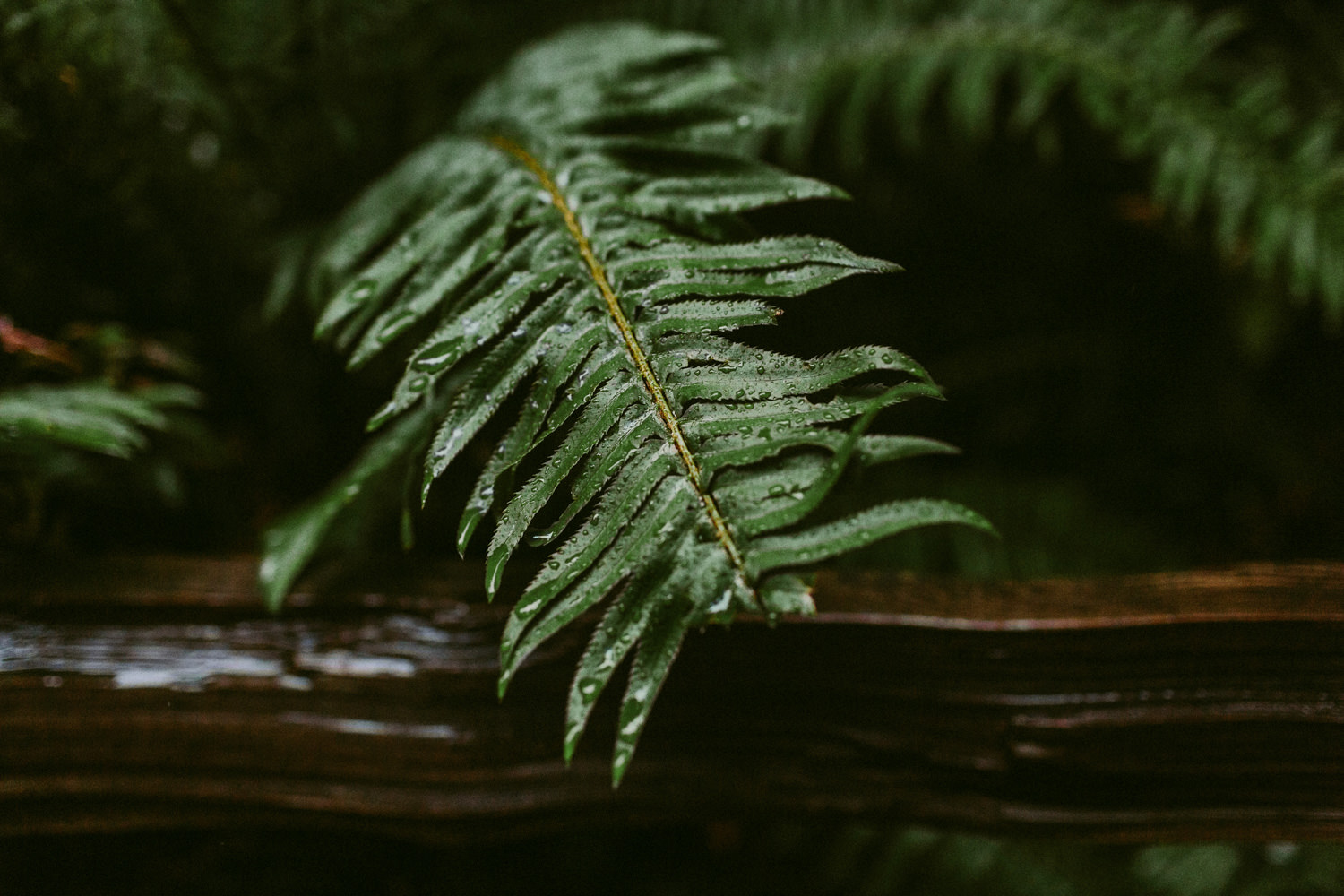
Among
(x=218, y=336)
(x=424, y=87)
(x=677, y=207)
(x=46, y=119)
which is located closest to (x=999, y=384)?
(x=677, y=207)

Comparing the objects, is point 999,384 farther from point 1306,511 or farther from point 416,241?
point 416,241

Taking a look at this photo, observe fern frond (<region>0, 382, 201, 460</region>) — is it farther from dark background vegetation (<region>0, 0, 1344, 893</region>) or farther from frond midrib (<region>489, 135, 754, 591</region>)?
frond midrib (<region>489, 135, 754, 591</region>)

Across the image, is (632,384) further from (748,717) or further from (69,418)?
(69,418)

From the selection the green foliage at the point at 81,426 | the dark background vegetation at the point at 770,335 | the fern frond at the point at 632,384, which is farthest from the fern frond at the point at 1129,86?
the green foliage at the point at 81,426

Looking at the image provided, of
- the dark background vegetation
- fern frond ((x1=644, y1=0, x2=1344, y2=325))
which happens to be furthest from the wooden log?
fern frond ((x1=644, y1=0, x2=1344, y2=325))

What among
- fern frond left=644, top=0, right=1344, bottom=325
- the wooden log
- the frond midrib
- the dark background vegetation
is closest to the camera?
the frond midrib
